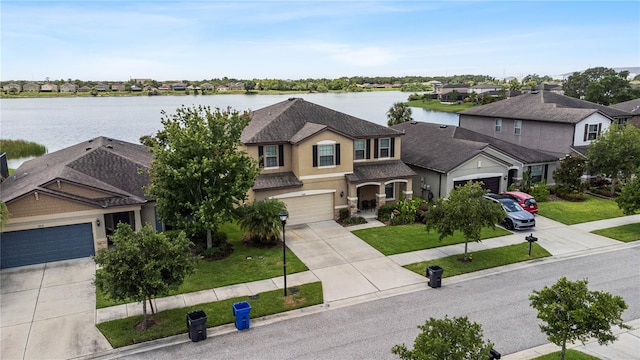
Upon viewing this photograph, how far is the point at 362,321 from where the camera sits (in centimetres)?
1449

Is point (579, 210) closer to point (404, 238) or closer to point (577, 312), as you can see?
point (404, 238)

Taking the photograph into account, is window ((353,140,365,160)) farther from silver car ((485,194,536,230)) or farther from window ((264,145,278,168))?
silver car ((485,194,536,230))

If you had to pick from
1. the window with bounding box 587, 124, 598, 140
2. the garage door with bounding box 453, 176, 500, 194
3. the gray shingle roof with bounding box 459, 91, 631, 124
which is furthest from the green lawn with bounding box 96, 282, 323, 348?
the window with bounding box 587, 124, 598, 140

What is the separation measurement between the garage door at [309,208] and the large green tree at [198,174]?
5177mm

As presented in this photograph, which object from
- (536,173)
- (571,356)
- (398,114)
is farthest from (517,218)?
(398,114)

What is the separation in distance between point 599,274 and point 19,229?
24.8 metres

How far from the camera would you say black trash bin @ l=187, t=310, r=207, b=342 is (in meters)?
13.1

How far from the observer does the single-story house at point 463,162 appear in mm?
27625

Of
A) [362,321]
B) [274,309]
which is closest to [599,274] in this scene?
[362,321]

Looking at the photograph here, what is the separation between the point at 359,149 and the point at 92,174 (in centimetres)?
1507

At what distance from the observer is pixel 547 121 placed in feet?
113

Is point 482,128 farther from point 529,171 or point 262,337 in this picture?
point 262,337

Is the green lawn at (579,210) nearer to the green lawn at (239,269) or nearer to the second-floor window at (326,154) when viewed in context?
the second-floor window at (326,154)

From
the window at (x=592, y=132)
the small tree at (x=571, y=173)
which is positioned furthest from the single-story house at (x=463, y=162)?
the window at (x=592, y=132)
